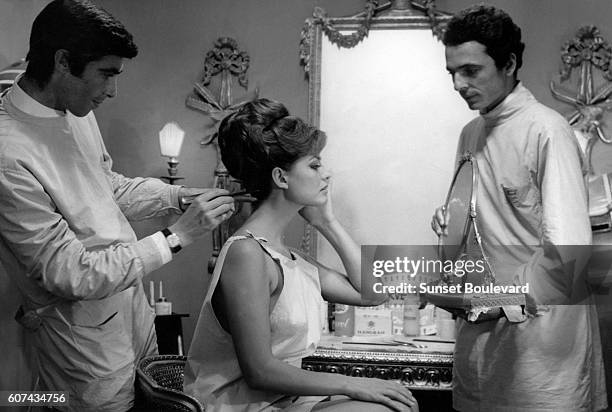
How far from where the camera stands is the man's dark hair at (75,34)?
5.26 ft

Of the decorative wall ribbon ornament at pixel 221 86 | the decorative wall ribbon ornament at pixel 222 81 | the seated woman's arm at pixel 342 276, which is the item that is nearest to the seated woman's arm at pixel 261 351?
the seated woman's arm at pixel 342 276

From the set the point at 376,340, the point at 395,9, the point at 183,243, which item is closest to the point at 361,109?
the point at 395,9

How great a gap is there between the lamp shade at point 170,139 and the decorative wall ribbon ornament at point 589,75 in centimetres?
168

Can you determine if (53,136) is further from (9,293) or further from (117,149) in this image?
(117,149)

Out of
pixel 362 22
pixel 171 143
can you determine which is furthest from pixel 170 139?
→ pixel 362 22

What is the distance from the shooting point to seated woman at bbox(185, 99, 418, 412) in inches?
55.7

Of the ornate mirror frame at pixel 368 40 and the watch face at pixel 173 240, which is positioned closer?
the watch face at pixel 173 240

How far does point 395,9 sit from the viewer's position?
3.04 m

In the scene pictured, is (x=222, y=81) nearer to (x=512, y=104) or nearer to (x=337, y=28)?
(x=337, y=28)

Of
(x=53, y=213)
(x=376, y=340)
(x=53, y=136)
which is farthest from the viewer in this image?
(x=376, y=340)

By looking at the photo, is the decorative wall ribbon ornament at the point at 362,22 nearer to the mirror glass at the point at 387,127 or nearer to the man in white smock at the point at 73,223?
the mirror glass at the point at 387,127

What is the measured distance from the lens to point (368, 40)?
10.1 feet

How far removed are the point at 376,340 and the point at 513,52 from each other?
1.32 metres

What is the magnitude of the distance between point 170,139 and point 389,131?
0.98 metres
